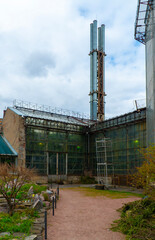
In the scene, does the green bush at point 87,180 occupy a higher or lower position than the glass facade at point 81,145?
lower

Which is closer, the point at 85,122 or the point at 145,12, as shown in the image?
the point at 145,12

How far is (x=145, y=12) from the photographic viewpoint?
86.3ft

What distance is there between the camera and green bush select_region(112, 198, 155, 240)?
31.4 ft

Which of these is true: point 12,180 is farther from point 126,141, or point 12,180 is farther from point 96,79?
point 96,79

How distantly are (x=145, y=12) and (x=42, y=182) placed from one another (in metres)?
27.5

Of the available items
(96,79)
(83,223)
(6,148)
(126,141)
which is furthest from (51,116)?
(83,223)

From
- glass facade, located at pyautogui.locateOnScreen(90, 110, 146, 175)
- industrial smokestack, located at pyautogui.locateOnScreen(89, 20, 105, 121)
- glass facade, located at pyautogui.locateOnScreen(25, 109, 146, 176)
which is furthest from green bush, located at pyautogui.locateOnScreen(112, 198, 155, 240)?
industrial smokestack, located at pyautogui.locateOnScreen(89, 20, 105, 121)

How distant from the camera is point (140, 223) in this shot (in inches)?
417

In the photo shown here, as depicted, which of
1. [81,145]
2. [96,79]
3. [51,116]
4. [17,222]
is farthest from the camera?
[96,79]

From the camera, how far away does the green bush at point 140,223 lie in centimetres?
956

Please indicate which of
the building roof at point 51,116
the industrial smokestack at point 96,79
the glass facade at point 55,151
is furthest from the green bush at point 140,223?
the industrial smokestack at point 96,79

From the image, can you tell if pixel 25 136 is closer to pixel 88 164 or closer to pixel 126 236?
pixel 88 164

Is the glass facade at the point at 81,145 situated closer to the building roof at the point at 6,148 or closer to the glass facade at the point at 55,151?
the glass facade at the point at 55,151

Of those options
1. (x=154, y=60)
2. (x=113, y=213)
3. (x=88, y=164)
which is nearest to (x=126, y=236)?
(x=113, y=213)
